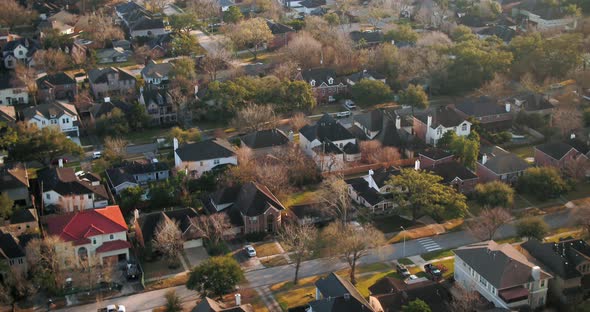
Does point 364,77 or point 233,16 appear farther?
point 233,16

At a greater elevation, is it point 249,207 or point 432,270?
point 249,207

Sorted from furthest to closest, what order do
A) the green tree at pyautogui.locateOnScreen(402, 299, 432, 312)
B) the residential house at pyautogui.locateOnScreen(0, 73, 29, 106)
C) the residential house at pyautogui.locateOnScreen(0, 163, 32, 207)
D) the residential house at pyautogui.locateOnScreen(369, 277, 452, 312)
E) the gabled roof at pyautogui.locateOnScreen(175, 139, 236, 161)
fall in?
the residential house at pyautogui.locateOnScreen(0, 73, 29, 106), the gabled roof at pyautogui.locateOnScreen(175, 139, 236, 161), the residential house at pyautogui.locateOnScreen(0, 163, 32, 207), the residential house at pyautogui.locateOnScreen(369, 277, 452, 312), the green tree at pyautogui.locateOnScreen(402, 299, 432, 312)

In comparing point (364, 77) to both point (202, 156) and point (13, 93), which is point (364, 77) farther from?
point (13, 93)

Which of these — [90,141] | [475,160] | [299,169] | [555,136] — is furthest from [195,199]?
[555,136]

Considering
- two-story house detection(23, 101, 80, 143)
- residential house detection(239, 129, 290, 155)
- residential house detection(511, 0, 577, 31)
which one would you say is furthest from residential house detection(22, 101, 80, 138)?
residential house detection(511, 0, 577, 31)

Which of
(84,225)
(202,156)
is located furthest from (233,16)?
(84,225)

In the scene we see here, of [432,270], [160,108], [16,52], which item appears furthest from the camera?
[16,52]

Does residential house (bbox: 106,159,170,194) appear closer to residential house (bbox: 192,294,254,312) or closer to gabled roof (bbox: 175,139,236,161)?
gabled roof (bbox: 175,139,236,161)
